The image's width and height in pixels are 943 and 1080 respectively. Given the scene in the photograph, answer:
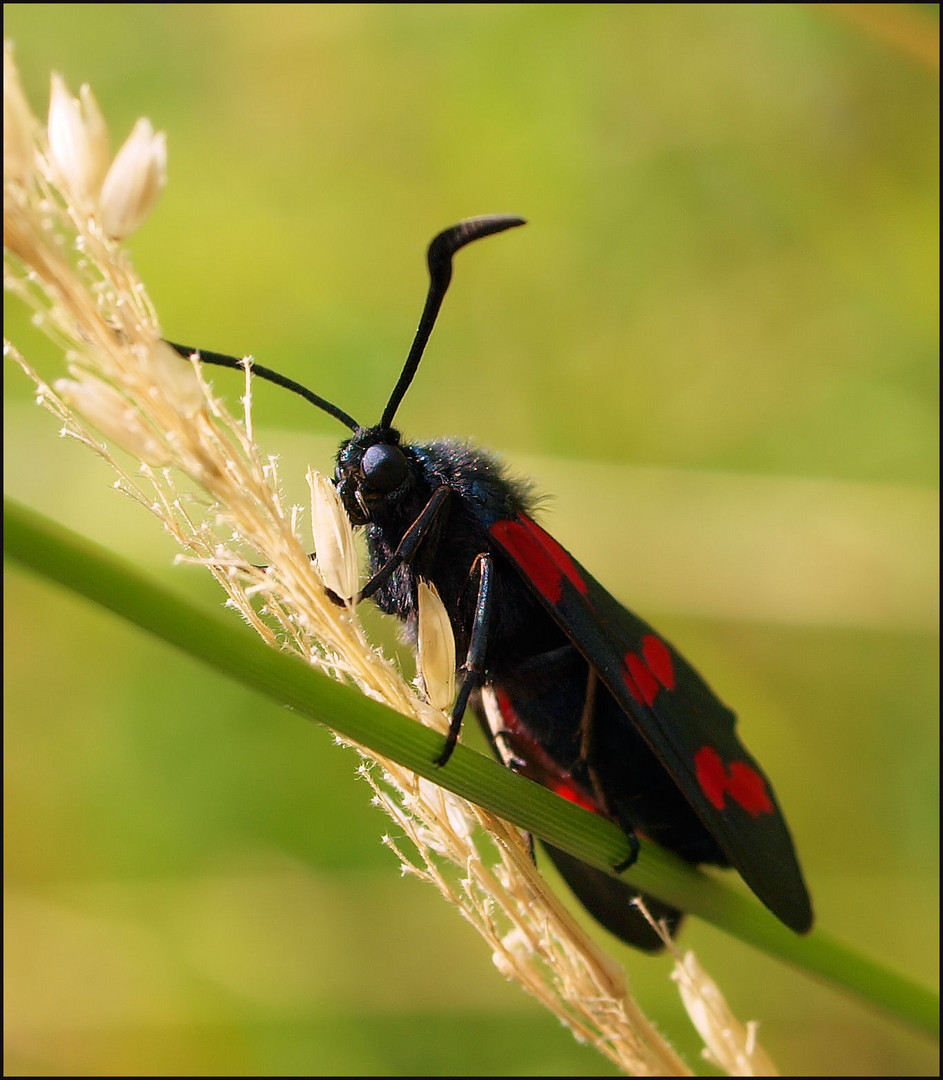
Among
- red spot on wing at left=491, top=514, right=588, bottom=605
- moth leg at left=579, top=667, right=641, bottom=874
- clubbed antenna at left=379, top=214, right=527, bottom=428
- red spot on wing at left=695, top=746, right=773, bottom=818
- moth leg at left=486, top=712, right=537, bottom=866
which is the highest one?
clubbed antenna at left=379, top=214, right=527, bottom=428

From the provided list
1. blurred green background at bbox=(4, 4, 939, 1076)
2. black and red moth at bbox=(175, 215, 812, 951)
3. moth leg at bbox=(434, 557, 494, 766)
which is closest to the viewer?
moth leg at bbox=(434, 557, 494, 766)

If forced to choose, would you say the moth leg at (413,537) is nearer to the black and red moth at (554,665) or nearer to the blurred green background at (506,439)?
the black and red moth at (554,665)

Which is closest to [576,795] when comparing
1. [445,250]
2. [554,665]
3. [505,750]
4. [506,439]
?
[505,750]

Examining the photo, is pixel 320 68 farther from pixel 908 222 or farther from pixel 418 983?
pixel 418 983

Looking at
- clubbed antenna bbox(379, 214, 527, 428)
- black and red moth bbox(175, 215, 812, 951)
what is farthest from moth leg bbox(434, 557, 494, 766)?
clubbed antenna bbox(379, 214, 527, 428)

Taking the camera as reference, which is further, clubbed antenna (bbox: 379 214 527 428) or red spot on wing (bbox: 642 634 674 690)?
red spot on wing (bbox: 642 634 674 690)

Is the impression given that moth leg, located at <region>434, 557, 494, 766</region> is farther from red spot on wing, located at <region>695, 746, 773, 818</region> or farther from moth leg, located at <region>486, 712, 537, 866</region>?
red spot on wing, located at <region>695, 746, 773, 818</region>

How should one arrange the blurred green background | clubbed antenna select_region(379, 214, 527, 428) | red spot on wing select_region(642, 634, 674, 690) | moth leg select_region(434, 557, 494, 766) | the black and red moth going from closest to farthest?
clubbed antenna select_region(379, 214, 527, 428), moth leg select_region(434, 557, 494, 766), the black and red moth, red spot on wing select_region(642, 634, 674, 690), the blurred green background

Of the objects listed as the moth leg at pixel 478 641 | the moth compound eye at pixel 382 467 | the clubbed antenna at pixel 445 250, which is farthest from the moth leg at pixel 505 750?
the clubbed antenna at pixel 445 250
